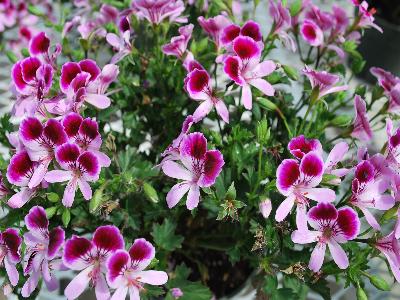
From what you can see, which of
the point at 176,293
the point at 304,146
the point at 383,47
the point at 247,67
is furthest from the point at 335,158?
the point at 383,47

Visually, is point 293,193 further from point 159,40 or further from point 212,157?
point 159,40

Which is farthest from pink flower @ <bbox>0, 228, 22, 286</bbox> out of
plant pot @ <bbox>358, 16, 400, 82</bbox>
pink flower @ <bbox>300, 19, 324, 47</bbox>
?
plant pot @ <bbox>358, 16, 400, 82</bbox>

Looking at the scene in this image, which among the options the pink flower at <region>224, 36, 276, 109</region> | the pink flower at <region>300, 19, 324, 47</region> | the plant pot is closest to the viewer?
the pink flower at <region>224, 36, 276, 109</region>

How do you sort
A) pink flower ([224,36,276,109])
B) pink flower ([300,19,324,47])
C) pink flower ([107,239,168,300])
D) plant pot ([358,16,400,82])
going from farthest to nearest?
plant pot ([358,16,400,82])
pink flower ([300,19,324,47])
pink flower ([224,36,276,109])
pink flower ([107,239,168,300])

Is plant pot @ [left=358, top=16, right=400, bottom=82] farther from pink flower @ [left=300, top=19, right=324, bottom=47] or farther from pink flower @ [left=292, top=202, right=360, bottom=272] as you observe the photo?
pink flower @ [left=292, top=202, right=360, bottom=272]

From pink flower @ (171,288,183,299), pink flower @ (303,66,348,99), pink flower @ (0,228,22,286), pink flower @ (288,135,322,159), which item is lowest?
pink flower @ (171,288,183,299)

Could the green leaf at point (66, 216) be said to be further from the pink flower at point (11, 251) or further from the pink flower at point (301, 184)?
the pink flower at point (301, 184)
